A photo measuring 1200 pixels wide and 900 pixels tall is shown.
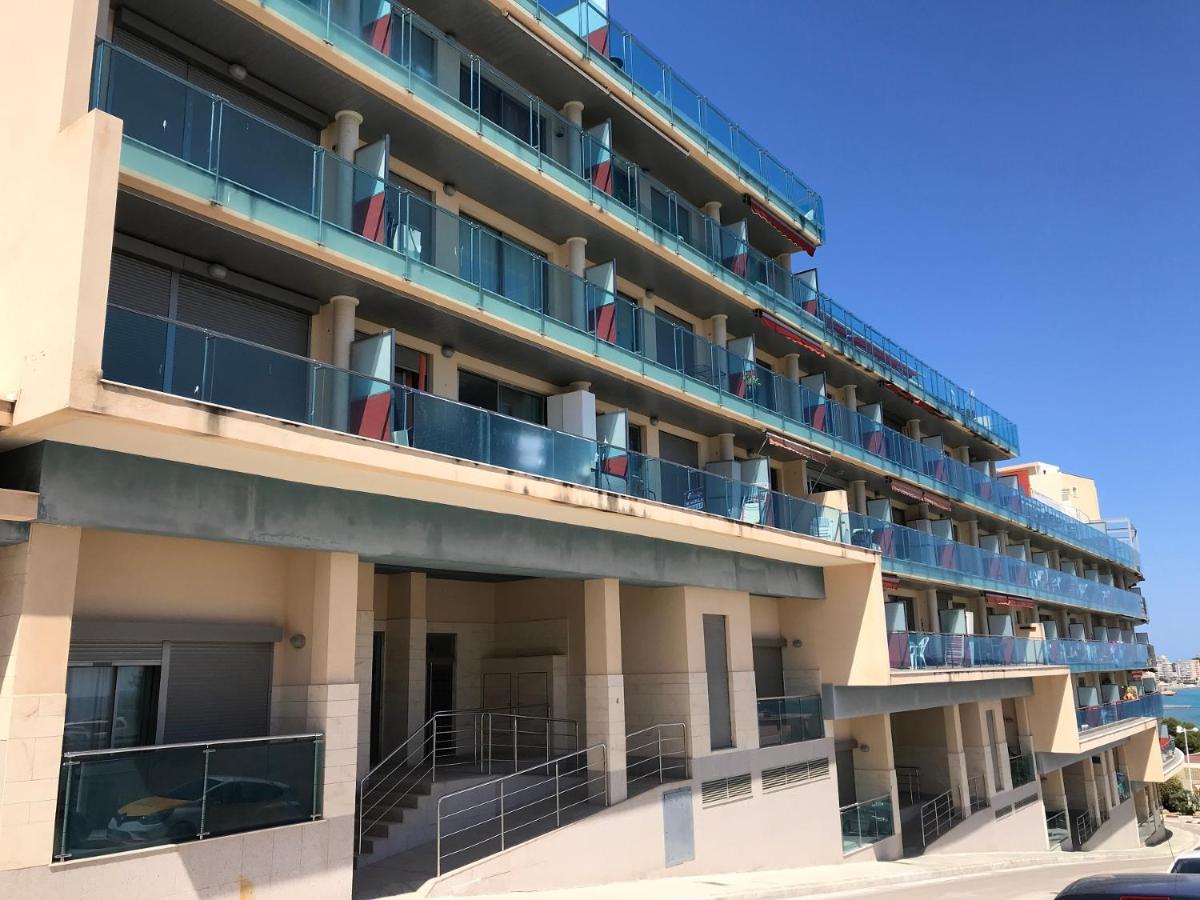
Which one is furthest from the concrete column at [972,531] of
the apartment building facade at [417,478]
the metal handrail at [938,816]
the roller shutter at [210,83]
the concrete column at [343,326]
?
the roller shutter at [210,83]

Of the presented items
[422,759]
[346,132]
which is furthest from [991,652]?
[346,132]

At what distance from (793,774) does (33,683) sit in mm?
16428

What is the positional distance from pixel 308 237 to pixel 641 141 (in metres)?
10.8

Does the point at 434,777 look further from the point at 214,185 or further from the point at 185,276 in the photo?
the point at 214,185

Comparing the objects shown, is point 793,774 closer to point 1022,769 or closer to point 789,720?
point 789,720

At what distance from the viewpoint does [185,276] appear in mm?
12398

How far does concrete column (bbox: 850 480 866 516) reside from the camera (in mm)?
29625

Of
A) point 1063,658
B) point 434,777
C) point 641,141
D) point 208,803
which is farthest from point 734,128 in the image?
point 1063,658

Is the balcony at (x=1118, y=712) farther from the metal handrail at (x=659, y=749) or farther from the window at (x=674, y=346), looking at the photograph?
the window at (x=674, y=346)

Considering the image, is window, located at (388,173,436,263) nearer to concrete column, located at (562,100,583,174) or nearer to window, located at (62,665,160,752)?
concrete column, located at (562,100,583,174)

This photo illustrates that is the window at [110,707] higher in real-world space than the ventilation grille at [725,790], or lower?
higher

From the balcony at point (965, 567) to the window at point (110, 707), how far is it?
16.9 metres

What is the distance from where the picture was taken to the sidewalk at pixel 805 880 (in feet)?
47.5

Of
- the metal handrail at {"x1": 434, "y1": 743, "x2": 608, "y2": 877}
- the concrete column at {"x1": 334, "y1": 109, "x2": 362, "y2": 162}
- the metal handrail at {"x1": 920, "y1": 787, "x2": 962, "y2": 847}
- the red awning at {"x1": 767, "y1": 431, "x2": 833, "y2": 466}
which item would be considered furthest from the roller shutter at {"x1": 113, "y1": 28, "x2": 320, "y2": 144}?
the metal handrail at {"x1": 920, "y1": 787, "x2": 962, "y2": 847}
